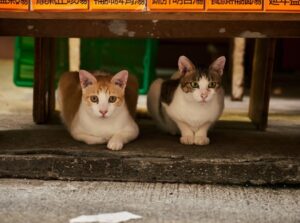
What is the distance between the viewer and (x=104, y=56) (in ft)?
14.5

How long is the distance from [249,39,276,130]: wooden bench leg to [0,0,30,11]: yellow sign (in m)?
1.28

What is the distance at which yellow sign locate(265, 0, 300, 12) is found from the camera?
1.89 metres

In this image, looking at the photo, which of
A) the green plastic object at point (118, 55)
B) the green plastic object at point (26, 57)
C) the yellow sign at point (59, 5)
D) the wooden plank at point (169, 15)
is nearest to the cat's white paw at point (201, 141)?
the wooden plank at point (169, 15)

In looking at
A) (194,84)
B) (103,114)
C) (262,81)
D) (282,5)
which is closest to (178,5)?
(282,5)

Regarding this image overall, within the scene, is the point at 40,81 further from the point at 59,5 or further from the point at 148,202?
the point at 148,202

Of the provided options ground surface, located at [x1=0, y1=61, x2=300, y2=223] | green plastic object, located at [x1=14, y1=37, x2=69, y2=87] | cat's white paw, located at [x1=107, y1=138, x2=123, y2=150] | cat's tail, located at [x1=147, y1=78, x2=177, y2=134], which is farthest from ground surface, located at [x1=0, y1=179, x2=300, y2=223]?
green plastic object, located at [x1=14, y1=37, x2=69, y2=87]

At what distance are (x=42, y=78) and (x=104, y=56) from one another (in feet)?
5.63

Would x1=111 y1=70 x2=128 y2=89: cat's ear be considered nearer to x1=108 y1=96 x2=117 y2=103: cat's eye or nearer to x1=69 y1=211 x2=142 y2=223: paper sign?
x1=108 y1=96 x2=117 y2=103: cat's eye

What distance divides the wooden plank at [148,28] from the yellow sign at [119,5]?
Answer: 0.24 metres

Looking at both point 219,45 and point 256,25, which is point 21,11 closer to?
point 256,25

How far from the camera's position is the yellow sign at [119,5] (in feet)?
6.26

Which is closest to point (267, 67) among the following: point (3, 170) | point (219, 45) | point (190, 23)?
point (190, 23)

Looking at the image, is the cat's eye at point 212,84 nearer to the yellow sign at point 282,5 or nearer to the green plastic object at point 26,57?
the yellow sign at point 282,5

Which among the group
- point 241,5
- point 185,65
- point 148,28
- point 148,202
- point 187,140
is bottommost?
point 148,202
